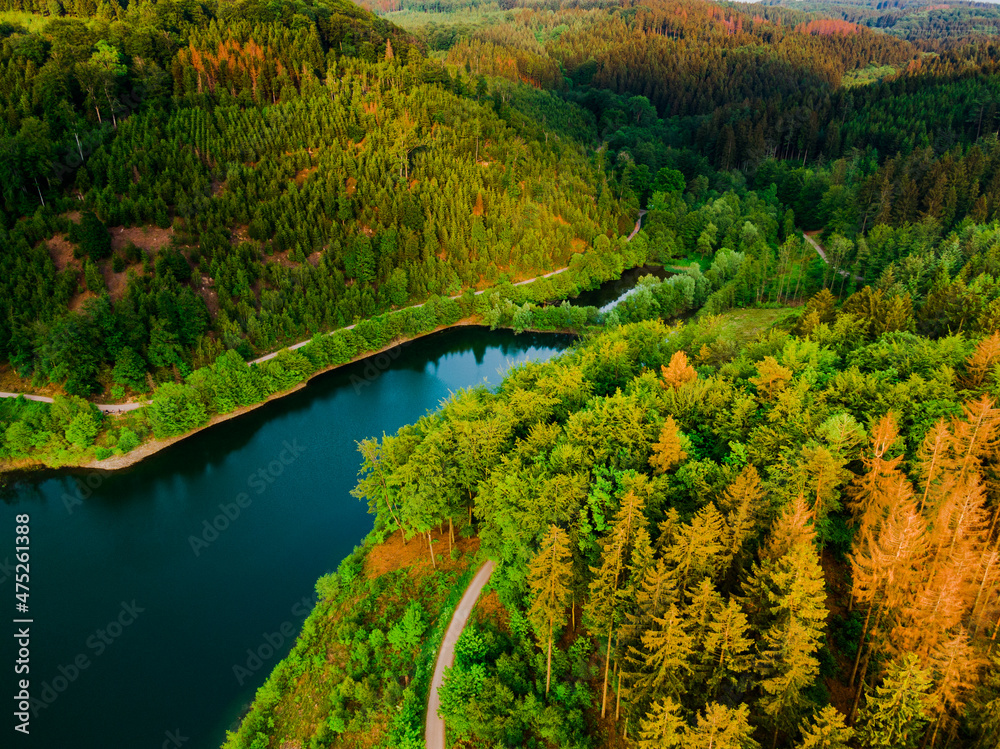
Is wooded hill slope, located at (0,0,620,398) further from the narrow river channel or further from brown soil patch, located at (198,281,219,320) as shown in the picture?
the narrow river channel

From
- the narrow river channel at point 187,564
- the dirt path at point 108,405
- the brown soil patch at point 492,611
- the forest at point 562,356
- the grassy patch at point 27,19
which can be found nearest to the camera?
the forest at point 562,356

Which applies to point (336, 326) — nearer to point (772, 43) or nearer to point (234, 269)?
point (234, 269)

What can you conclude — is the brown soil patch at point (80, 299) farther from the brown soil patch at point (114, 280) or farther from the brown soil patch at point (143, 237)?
the brown soil patch at point (143, 237)

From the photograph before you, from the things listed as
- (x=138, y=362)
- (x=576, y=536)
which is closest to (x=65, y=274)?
(x=138, y=362)

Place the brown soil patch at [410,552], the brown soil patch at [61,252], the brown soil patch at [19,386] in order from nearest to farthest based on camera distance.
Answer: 1. the brown soil patch at [410,552]
2. the brown soil patch at [19,386]
3. the brown soil patch at [61,252]

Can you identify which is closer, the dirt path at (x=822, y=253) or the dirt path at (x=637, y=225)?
the dirt path at (x=822, y=253)

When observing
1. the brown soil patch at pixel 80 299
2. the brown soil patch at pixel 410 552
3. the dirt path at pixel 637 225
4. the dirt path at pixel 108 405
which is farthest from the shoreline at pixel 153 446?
the dirt path at pixel 637 225
